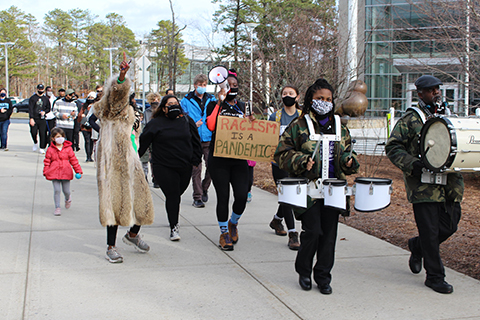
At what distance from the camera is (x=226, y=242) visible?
583 cm

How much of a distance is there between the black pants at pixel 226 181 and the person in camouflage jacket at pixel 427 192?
184cm

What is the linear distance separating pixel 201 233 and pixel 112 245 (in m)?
1.53

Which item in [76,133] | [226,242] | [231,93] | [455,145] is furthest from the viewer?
[76,133]

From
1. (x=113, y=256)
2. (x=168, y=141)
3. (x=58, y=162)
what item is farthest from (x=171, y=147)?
(x=58, y=162)

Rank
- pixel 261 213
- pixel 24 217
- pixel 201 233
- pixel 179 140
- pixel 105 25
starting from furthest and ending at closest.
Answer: pixel 105 25, pixel 261 213, pixel 24 217, pixel 201 233, pixel 179 140

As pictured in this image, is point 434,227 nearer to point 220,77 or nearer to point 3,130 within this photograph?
point 220,77

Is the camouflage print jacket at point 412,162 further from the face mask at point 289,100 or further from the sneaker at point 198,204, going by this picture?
the sneaker at point 198,204

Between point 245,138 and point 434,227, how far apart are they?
91.7 inches

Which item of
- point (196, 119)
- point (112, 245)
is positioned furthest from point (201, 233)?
point (196, 119)

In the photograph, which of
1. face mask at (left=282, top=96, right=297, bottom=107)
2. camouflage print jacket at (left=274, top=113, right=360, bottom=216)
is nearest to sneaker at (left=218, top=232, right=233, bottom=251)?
camouflage print jacket at (left=274, top=113, right=360, bottom=216)

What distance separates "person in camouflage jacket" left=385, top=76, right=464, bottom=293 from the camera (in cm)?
446

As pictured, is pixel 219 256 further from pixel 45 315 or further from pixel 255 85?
pixel 255 85

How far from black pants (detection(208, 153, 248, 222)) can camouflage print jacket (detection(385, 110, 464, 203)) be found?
1.81 m

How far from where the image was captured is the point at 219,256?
5594 millimetres
